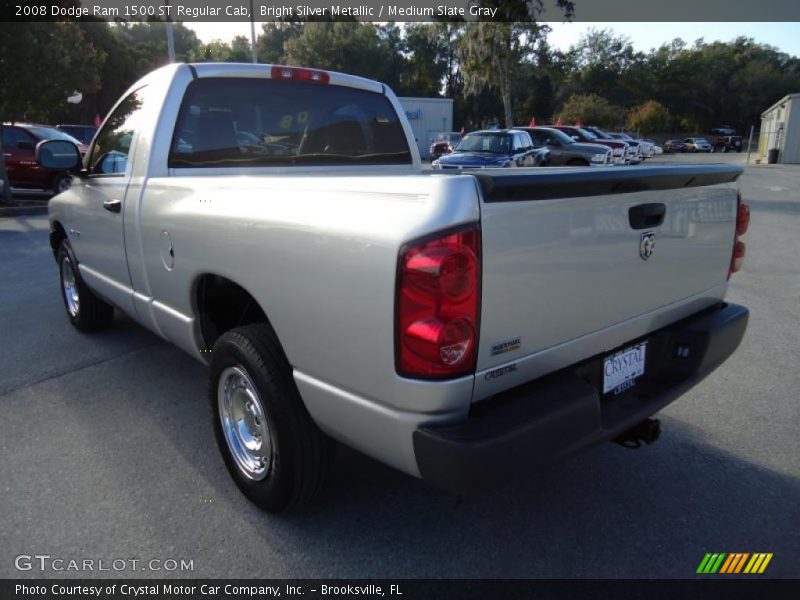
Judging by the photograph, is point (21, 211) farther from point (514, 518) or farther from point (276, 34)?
point (276, 34)

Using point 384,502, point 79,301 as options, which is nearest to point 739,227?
point 384,502

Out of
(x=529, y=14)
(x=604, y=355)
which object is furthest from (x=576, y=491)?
(x=529, y=14)

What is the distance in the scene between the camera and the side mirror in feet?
13.4

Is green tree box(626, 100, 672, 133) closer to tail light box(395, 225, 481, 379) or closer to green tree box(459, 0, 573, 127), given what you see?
green tree box(459, 0, 573, 127)

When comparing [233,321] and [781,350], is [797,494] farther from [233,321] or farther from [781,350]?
[233,321]

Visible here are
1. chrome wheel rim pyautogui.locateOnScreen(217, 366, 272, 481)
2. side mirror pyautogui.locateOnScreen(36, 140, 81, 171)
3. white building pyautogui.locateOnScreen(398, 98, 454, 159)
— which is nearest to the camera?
chrome wheel rim pyautogui.locateOnScreen(217, 366, 272, 481)

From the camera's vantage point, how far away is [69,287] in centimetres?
507

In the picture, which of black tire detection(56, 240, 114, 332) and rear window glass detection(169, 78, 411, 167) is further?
black tire detection(56, 240, 114, 332)

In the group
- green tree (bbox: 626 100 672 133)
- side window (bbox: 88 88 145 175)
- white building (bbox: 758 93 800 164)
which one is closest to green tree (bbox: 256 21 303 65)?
green tree (bbox: 626 100 672 133)

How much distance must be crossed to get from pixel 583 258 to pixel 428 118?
123 ft

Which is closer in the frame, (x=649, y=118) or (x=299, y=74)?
(x=299, y=74)

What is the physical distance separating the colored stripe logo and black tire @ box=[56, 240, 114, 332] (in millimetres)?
4417

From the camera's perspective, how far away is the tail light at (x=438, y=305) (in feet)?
5.49

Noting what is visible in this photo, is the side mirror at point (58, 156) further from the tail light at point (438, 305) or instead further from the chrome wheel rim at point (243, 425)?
the tail light at point (438, 305)
